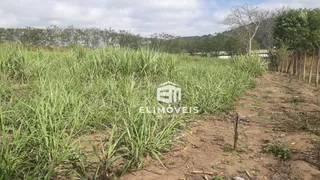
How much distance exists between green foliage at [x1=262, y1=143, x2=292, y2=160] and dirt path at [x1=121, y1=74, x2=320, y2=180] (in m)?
0.05

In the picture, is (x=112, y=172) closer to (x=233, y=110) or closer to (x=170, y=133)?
(x=170, y=133)

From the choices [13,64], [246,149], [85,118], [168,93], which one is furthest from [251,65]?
[85,118]

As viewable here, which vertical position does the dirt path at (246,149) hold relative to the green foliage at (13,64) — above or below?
below

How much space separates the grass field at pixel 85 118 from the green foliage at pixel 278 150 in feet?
3.17

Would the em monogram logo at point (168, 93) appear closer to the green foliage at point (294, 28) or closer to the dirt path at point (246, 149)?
the dirt path at point (246, 149)

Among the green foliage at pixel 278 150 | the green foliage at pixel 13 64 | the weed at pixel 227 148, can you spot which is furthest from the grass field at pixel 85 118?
the green foliage at pixel 278 150

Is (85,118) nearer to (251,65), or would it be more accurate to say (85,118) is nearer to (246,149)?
(246,149)

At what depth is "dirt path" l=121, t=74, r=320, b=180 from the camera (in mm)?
2309

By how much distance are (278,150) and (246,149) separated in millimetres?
306

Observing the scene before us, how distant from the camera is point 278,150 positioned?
269 centimetres

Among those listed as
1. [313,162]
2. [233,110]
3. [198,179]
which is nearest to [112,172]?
[198,179]

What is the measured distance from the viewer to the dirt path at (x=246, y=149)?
2309 millimetres

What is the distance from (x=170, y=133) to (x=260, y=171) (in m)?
0.94

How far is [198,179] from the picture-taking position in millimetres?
2221
